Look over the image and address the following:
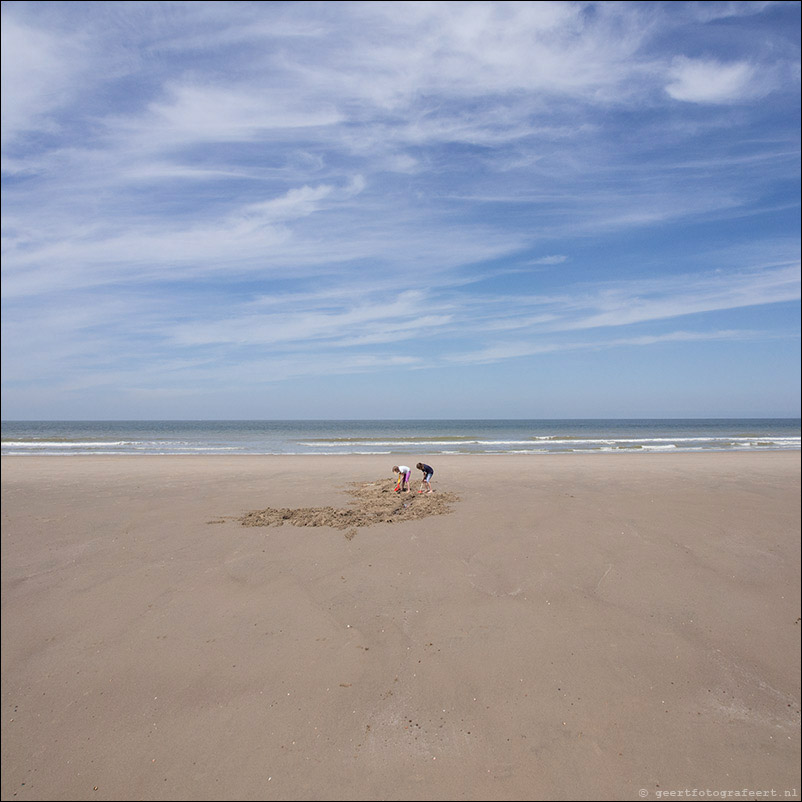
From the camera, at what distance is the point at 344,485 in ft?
48.4

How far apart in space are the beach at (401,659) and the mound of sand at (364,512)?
0.35m

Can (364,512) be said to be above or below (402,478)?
below

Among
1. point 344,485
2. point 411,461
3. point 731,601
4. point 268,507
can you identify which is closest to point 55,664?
point 268,507

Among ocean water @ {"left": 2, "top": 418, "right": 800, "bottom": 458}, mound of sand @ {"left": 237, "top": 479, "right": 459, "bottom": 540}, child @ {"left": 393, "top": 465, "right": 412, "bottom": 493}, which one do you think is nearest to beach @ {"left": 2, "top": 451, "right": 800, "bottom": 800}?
mound of sand @ {"left": 237, "top": 479, "right": 459, "bottom": 540}

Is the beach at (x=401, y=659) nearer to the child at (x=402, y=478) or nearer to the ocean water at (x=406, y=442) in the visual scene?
the child at (x=402, y=478)

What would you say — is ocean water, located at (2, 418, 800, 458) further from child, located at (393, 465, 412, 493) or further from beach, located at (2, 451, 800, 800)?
beach, located at (2, 451, 800, 800)

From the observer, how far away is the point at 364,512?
416 inches

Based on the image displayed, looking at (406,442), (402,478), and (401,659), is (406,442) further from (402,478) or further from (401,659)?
(401,659)

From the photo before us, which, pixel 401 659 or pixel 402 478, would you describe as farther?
pixel 402 478

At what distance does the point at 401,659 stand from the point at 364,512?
5448 millimetres

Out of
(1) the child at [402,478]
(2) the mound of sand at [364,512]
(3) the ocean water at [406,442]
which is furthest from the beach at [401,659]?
(3) the ocean water at [406,442]

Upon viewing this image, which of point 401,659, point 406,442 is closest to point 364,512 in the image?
point 401,659

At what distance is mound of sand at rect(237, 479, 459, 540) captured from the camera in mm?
9734

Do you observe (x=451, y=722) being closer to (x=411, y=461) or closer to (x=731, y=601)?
(x=731, y=601)
